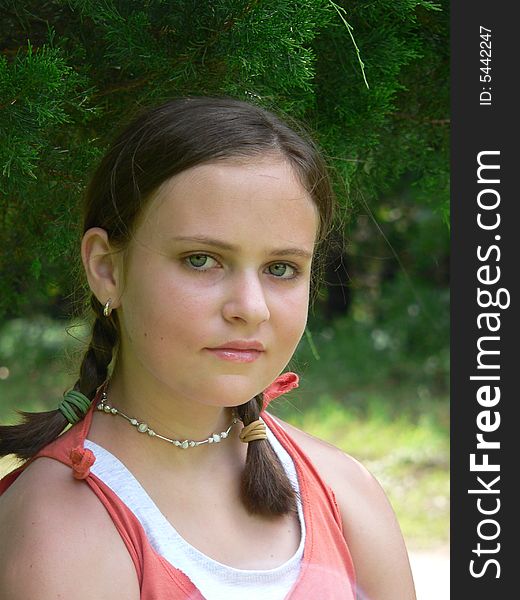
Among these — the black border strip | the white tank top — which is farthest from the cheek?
the black border strip

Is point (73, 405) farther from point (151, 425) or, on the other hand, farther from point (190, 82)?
point (190, 82)

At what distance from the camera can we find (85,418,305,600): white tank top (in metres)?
1.65

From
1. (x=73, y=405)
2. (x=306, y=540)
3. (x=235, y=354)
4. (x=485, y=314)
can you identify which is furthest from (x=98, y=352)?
(x=485, y=314)

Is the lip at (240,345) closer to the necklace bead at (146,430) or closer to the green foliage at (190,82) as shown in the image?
the necklace bead at (146,430)

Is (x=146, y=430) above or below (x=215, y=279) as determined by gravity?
below

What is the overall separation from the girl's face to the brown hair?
36mm

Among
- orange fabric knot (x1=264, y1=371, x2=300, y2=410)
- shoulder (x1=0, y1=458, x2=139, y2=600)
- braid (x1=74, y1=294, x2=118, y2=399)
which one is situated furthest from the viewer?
orange fabric knot (x1=264, y1=371, x2=300, y2=410)

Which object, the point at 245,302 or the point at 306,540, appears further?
the point at 306,540

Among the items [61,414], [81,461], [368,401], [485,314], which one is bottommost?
[81,461]

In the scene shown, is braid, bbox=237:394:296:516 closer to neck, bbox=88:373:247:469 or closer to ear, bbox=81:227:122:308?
neck, bbox=88:373:247:469

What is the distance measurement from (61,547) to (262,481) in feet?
1.34

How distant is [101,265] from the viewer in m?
1.78

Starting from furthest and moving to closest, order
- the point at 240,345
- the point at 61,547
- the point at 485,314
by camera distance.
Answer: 1. the point at 485,314
2. the point at 240,345
3. the point at 61,547

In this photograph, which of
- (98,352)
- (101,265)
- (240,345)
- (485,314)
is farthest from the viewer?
(485,314)
